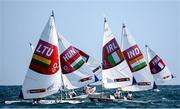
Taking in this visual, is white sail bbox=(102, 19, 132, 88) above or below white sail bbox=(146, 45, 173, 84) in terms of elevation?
below

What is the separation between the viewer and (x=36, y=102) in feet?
176

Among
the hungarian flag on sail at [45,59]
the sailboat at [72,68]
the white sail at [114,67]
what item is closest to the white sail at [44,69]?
the hungarian flag on sail at [45,59]

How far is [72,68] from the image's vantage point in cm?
6222

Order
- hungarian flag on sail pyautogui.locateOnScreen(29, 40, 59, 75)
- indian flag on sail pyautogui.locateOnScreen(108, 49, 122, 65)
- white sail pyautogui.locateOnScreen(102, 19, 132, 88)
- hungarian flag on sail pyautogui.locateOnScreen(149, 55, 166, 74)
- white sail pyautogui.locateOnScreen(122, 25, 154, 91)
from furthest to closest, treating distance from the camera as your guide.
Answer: hungarian flag on sail pyautogui.locateOnScreen(149, 55, 166, 74)
white sail pyautogui.locateOnScreen(122, 25, 154, 91)
indian flag on sail pyautogui.locateOnScreen(108, 49, 122, 65)
white sail pyautogui.locateOnScreen(102, 19, 132, 88)
hungarian flag on sail pyautogui.locateOnScreen(29, 40, 59, 75)

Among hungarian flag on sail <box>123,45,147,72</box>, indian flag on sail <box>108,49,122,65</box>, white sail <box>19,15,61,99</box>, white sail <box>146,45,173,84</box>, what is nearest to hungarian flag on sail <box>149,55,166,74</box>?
white sail <box>146,45,173,84</box>

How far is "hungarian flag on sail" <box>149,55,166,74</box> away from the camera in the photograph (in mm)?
90312

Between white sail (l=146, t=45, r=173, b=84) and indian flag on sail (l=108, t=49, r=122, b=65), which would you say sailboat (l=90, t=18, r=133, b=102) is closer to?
indian flag on sail (l=108, t=49, r=122, b=65)

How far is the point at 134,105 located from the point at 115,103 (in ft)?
7.79

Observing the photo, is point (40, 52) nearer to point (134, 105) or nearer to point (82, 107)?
point (82, 107)

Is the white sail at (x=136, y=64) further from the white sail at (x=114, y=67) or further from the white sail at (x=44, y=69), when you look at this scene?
the white sail at (x=44, y=69)

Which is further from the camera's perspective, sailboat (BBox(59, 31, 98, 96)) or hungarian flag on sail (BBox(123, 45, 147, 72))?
hungarian flag on sail (BBox(123, 45, 147, 72))

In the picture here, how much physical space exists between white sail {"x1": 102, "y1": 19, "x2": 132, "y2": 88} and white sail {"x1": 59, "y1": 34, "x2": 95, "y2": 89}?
4.08m

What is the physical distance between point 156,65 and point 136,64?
87.7 ft

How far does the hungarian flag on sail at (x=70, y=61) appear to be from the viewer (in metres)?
60.9
